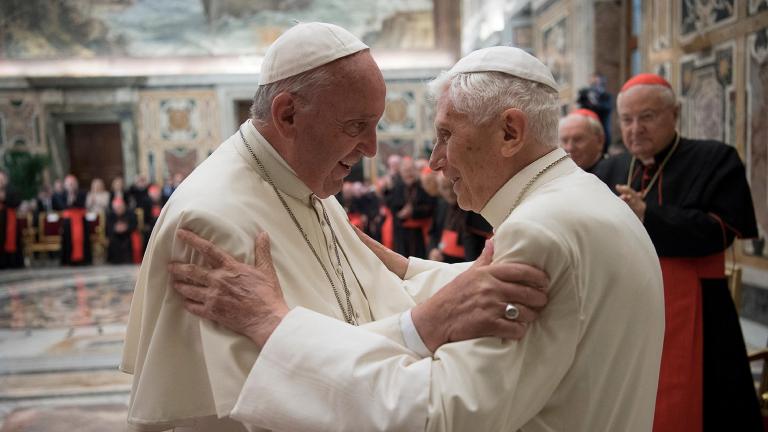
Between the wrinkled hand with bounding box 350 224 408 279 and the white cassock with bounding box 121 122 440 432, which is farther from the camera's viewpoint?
the wrinkled hand with bounding box 350 224 408 279

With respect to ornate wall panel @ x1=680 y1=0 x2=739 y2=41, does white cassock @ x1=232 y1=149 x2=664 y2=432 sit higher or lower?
lower

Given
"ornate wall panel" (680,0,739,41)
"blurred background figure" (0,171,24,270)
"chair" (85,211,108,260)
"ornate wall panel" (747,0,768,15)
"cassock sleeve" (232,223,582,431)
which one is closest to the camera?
"cassock sleeve" (232,223,582,431)

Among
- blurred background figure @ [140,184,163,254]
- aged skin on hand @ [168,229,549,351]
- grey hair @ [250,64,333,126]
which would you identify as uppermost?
grey hair @ [250,64,333,126]

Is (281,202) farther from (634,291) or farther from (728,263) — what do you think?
(728,263)

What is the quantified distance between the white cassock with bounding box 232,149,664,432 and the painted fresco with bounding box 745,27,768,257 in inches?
179

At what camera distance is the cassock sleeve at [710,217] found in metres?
3.34

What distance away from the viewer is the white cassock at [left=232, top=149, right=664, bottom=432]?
1344 millimetres

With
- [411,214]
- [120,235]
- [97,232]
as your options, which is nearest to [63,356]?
[411,214]

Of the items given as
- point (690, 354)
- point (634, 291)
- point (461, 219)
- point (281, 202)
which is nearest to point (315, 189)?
point (281, 202)

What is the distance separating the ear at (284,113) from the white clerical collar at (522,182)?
56cm

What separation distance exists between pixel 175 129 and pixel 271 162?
56.0ft

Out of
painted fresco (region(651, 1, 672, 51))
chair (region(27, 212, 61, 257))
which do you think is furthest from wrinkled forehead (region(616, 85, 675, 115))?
chair (region(27, 212, 61, 257))

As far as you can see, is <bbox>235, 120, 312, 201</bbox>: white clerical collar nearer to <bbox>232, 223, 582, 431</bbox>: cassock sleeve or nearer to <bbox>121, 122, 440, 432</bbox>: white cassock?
<bbox>121, 122, 440, 432</bbox>: white cassock

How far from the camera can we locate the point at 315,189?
2.00 m
